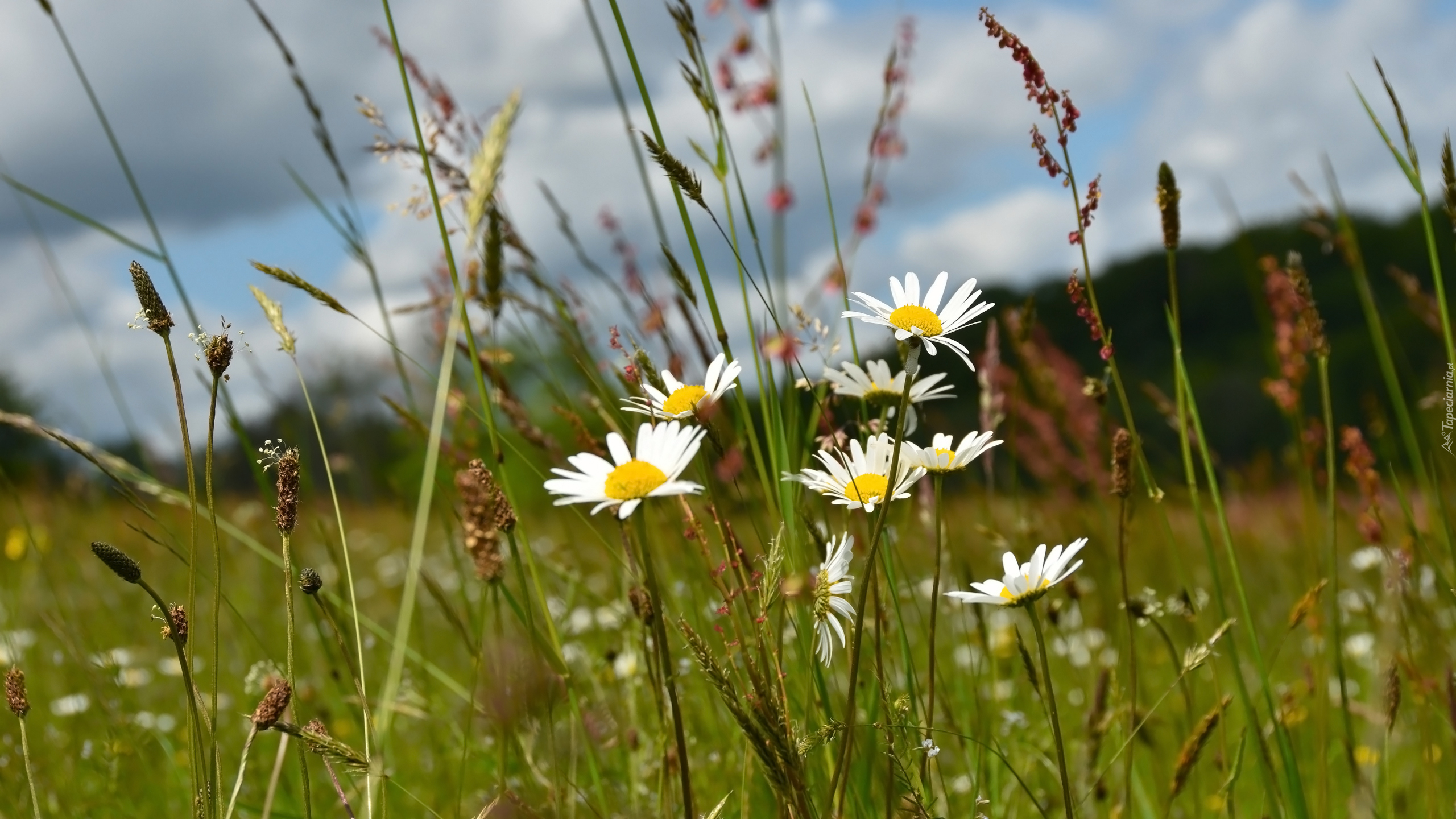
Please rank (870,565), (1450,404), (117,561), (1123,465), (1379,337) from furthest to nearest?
(1379,337) → (1450,404) → (1123,465) → (117,561) → (870,565)

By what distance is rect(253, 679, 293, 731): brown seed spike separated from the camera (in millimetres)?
857

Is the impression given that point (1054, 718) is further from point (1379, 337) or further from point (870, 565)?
point (1379, 337)

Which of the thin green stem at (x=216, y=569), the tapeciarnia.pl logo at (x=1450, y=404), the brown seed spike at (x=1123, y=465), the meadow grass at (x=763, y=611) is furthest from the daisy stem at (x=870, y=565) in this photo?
the tapeciarnia.pl logo at (x=1450, y=404)

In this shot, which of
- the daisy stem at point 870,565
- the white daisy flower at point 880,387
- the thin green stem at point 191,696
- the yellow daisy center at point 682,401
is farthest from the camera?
the white daisy flower at point 880,387

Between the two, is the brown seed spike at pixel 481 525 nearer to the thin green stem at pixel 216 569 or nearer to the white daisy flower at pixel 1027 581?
the thin green stem at pixel 216 569

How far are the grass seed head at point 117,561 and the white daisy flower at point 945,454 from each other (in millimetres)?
742

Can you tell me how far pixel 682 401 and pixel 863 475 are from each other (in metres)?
0.21

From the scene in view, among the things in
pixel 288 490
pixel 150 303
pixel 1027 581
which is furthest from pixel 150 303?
pixel 1027 581

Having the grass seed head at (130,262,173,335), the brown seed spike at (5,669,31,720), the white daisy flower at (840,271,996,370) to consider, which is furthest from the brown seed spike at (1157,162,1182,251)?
the brown seed spike at (5,669,31,720)

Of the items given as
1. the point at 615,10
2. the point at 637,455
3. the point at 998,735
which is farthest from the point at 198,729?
the point at 998,735

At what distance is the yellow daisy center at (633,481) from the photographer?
0.85 meters

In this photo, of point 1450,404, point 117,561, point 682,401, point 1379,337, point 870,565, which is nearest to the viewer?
point 870,565

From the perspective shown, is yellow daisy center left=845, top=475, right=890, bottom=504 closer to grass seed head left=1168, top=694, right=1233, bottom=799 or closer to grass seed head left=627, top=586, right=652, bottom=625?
grass seed head left=627, top=586, right=652, bottom=625

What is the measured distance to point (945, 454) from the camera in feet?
3.40
